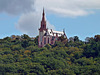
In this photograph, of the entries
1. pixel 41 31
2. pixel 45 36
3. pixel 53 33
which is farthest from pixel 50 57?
pixel 53 33

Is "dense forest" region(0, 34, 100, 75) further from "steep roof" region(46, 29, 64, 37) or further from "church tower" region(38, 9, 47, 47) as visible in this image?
"steep roof" region(46, 29, 64, 37)

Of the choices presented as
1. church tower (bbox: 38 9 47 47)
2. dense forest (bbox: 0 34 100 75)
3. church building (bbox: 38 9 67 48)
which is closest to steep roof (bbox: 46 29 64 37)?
church building (bbox: 38 9 67 48)

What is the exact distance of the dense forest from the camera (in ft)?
345

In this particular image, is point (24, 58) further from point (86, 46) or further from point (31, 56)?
point (86, 46)

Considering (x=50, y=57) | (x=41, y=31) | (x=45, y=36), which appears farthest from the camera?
(x=41, y=31)

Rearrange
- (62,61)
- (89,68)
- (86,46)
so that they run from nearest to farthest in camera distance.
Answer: (89,68) → (62,61) → (86,46)

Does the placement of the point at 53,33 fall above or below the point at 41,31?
below

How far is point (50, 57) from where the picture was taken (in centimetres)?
11525

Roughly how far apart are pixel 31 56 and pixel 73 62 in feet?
35.3

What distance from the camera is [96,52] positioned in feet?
380

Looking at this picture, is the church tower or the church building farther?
the church tower

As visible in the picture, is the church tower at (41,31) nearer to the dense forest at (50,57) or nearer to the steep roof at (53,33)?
the steep roof at (53,33)

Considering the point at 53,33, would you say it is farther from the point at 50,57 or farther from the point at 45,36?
the point at 50,57

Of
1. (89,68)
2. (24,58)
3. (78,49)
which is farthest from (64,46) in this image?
(89,68)
